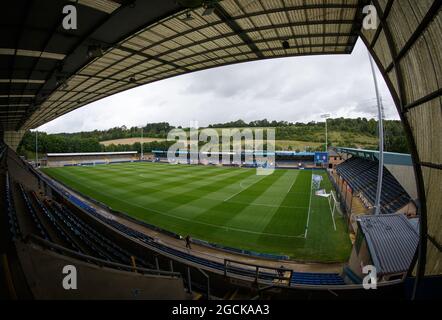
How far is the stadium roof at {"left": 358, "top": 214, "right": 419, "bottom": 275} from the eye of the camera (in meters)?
7.83

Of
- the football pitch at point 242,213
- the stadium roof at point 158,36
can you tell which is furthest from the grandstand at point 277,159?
the stadium roof at point 158,36

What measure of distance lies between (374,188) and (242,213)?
558 inches

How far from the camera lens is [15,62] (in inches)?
367

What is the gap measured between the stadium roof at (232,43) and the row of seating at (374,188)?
46.3 ft

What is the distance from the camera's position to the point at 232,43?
1005cm

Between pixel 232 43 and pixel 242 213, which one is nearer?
pixel 232 43

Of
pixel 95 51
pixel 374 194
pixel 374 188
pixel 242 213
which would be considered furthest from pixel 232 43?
pixel 374 188

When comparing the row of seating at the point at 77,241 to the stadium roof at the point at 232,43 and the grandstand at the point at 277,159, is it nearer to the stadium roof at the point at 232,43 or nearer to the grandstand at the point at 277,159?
the stadium roof at the point at 232,43

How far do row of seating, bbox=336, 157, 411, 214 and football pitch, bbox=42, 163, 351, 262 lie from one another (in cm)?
368

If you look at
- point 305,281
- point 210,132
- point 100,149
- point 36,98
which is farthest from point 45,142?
point 305,281

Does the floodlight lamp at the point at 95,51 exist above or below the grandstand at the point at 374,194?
above

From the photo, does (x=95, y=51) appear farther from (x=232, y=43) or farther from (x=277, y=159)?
(x=277, y=159)

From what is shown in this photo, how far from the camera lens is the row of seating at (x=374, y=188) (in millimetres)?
17958
